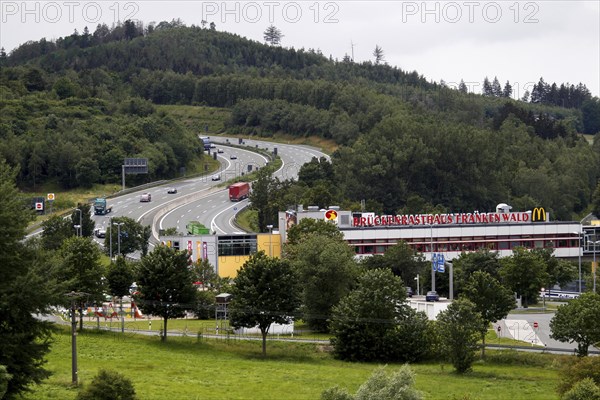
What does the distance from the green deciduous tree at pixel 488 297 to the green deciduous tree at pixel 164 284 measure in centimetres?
1513

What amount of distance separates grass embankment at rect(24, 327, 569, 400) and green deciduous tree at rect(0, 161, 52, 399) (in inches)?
65.8

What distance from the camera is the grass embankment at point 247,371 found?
5100 centimetres

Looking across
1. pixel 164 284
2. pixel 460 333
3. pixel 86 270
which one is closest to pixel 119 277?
pixel 86 270

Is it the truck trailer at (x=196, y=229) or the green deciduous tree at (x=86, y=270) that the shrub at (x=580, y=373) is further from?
the truck trailer at (x=196, y=229)

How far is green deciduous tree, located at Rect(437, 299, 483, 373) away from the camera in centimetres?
5894

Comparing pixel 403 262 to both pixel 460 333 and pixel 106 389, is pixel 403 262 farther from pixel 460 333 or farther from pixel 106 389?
pixel 106 389

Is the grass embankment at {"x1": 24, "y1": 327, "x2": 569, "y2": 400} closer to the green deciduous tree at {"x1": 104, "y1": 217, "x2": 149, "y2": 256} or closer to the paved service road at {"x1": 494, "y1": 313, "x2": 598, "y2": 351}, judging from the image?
the paved service road at {"x1": 494, "y1": 313, "x2": 598, "y2": 351}

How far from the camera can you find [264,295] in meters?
64.8

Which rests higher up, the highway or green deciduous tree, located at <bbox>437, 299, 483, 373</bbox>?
the highway

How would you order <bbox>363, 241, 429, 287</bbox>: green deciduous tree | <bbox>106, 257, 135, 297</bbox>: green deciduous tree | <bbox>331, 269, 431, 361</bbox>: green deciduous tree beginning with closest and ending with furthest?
<bbox>331, 269, 431, 361</bbox>: green deciduous tree < <bbox>106, 257, 135, 297</bbox>: green deciduous tree < <bbox>363, 241, 429, 287</bbox>: green deciduous tree

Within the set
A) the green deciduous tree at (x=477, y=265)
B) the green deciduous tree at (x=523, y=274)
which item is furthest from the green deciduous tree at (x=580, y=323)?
the green deciduous tree at (x=477, y=265)

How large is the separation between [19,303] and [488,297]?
96.5ft

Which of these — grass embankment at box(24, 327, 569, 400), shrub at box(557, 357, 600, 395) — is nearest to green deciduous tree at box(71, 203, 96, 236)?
grass embankment at box(24, 327, 569, 400)

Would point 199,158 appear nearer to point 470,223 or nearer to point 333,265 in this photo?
point 470,223
